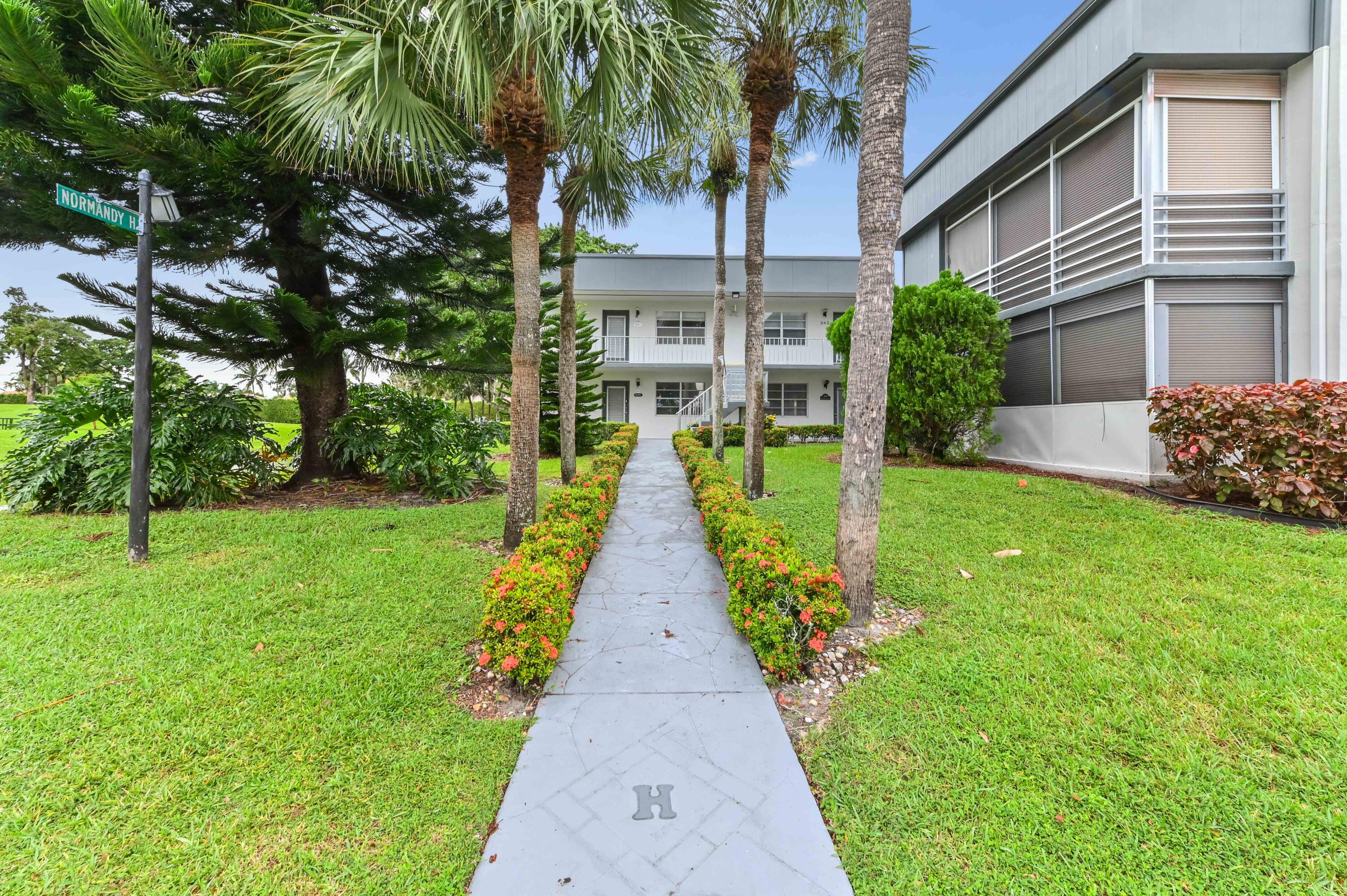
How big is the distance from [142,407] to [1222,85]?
13185mm

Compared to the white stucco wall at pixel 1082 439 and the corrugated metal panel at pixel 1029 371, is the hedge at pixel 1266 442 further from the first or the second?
the corrugated metal panel at pixel 1029 371

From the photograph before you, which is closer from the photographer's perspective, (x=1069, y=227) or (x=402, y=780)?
(x=402, y=780)

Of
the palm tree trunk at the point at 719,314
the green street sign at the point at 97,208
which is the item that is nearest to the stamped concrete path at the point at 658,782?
the green street sign at the point at 97,208

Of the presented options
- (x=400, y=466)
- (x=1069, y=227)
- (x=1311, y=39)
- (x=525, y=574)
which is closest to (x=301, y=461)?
(x=400, y=466)

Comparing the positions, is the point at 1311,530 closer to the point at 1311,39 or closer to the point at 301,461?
the point at 1311,39

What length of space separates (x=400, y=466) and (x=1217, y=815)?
8214mm

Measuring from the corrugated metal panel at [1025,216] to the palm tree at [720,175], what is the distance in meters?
4.25

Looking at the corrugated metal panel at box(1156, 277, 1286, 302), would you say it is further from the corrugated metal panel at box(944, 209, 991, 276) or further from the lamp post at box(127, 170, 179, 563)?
the lamp post at box(127, 170, 179, 563)

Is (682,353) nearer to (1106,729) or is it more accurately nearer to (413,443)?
(413,443)

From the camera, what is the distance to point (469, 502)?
711cm

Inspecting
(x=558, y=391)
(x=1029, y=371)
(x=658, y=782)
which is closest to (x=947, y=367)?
(x=1029, y=371)

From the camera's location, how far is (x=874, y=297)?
135 inches

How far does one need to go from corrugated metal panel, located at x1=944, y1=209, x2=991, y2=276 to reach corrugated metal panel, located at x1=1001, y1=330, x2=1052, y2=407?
2.11 m

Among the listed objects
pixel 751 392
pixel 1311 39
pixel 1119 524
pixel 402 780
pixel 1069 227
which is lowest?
pixel 402 780
